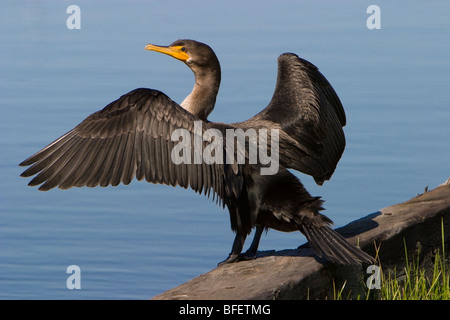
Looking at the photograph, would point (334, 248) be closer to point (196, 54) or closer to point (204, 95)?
point (204, 95)

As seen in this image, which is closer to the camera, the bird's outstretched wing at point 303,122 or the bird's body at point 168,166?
the bird's body at point 168,166

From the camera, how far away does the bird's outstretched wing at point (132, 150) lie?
178 inches

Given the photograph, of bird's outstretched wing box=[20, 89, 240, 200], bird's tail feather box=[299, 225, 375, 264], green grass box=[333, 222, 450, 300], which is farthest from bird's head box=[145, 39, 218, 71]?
green grass box=[333, 222, 450, 300]

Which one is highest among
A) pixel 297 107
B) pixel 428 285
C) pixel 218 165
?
pixel 297 107

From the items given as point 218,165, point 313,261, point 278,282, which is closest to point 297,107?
point 218,165

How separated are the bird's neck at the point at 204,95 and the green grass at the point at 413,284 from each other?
171 cm

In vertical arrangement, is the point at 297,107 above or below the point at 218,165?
above

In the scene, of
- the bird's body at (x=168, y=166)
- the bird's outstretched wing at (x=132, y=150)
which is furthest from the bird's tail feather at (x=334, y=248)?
the bird's outstretched wing at (x=132, y=150)

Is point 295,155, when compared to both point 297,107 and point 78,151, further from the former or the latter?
point 78,151

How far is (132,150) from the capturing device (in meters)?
4.58

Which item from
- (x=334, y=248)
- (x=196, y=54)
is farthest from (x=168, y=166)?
(x=196, y=54)

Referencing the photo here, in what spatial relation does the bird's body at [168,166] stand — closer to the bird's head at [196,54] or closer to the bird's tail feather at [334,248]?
the bird's tail feather at [334,248]

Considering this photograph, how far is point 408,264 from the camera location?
480 centimetres

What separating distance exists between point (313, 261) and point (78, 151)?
137cm
